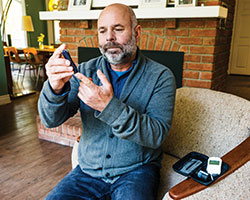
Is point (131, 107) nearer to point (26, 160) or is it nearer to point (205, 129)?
point (205, 129)

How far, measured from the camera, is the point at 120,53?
1.11 m

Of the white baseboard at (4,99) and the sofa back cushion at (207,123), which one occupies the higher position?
the sofa back cushion at (207,123)

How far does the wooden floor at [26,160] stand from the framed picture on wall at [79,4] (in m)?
1.49

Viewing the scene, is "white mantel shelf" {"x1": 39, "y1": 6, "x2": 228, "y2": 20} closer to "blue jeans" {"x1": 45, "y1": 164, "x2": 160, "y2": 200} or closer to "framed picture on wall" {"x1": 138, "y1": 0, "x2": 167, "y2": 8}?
"framed picture on wall" {"x1": 138, "y1": 0, "x2": 167, "y2": 8}

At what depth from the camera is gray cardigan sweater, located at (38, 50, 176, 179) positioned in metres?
1.01

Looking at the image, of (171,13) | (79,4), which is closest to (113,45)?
(171,13)

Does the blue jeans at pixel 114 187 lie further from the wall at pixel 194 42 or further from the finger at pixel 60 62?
the wall at pixel 194 42

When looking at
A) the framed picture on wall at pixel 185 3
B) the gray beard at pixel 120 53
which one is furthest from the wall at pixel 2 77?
the gray beard at pixel 120 53

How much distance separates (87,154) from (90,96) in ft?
1.30

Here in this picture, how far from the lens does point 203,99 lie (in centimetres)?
141

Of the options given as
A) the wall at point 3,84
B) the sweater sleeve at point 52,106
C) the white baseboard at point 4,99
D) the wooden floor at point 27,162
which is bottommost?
the wooden floor at point 27,162

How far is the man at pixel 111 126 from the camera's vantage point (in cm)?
101

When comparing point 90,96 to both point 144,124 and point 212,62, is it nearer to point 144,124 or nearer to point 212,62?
point 144,124

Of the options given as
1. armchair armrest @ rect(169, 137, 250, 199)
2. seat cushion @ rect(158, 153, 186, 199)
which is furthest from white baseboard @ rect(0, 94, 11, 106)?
armchair armrest @ rect(169, 137, 250, 199)
